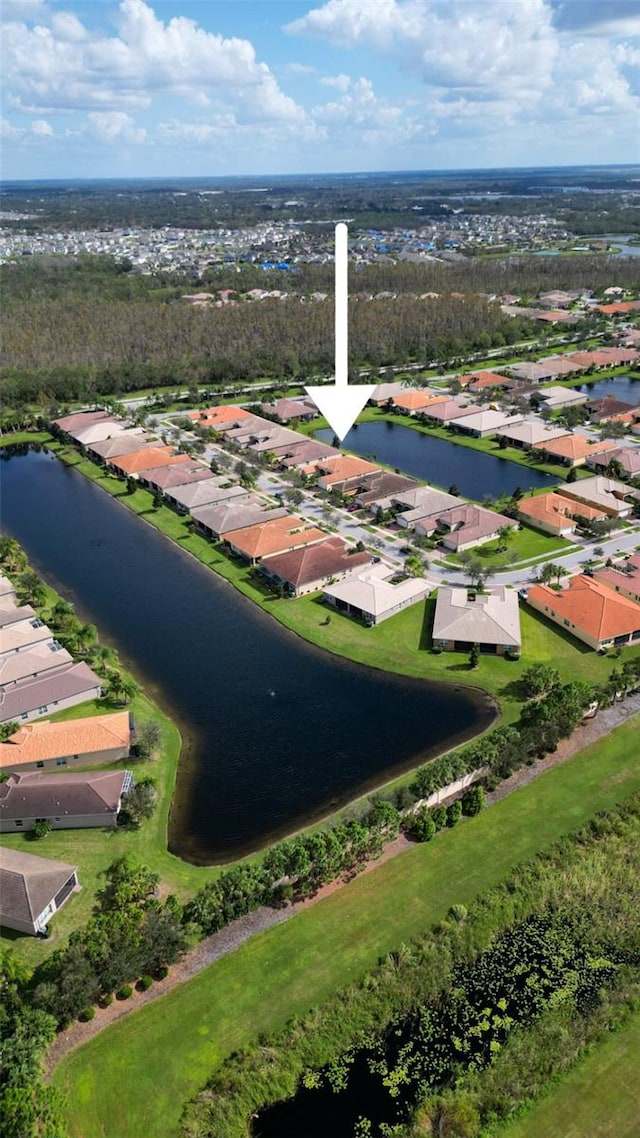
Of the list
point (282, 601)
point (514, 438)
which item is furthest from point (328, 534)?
point (514, 438)

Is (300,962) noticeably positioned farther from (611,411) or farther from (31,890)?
(611,411)

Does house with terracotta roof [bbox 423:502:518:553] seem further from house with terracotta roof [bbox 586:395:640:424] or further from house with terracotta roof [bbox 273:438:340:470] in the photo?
house with terracotta roof [bbox 586:395:640:424]

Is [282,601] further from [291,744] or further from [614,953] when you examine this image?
[614,953]

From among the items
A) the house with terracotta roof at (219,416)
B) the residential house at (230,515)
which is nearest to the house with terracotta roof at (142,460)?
the house with terracotta roof at (219,416)

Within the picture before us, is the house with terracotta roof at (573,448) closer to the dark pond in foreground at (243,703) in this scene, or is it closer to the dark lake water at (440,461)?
the dark lake water at (440,461)

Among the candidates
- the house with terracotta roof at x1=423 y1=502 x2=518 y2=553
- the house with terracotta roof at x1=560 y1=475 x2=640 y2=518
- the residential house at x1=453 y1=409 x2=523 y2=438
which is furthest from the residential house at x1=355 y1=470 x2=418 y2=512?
the residential house at x1=453 y1=409 x2=523 y2=438

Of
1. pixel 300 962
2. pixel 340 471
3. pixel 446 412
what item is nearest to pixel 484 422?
pixel 446 412
